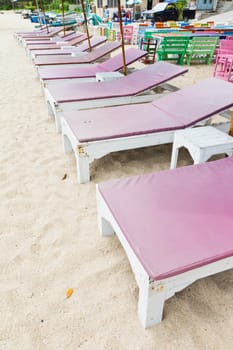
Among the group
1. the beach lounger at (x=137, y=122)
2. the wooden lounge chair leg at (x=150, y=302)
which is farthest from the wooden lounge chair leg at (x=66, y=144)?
the wooden lounge chair leg at (x=150, y=302)

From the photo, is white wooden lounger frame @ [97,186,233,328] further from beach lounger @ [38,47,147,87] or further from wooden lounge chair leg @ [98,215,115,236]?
beach lounger @ [38,47,147,87]

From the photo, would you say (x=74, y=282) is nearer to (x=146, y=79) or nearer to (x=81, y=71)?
(x=146, y=79)

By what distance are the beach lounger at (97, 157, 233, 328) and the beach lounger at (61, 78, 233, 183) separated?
733mm

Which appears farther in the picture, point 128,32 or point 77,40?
point 128,32

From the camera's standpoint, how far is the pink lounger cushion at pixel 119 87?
3.66 meters

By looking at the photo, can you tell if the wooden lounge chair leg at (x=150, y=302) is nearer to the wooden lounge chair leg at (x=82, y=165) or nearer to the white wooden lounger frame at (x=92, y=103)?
the wooden lounge chair leg at (x=82, y=165)

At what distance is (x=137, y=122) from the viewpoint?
2.81m

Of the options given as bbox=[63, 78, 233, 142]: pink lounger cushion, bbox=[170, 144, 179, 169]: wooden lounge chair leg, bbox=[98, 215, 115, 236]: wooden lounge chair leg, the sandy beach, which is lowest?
the sandy beach

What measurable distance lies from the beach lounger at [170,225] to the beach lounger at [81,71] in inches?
129

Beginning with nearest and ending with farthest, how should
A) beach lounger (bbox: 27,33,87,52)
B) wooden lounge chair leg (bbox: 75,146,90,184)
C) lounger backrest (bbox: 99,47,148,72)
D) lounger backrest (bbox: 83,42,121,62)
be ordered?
wooden lounge chair leg (bbox: 75,146,90,184) < lounger backrest (bbox: 99,47,148,72) < lounger backrest (bbox: 83,42,121,62) < beach lounger (bbox: 27,33,87,52)

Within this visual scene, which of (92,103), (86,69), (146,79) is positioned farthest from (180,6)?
(92,103)

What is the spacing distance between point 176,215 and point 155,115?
1.68 meters

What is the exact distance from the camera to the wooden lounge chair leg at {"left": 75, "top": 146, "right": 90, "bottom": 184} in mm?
2510

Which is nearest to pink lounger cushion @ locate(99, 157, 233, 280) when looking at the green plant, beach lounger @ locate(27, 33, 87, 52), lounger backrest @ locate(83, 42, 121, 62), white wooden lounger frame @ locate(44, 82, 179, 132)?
white wooden lounger frame @ locate(44, 82, 179, 132)
